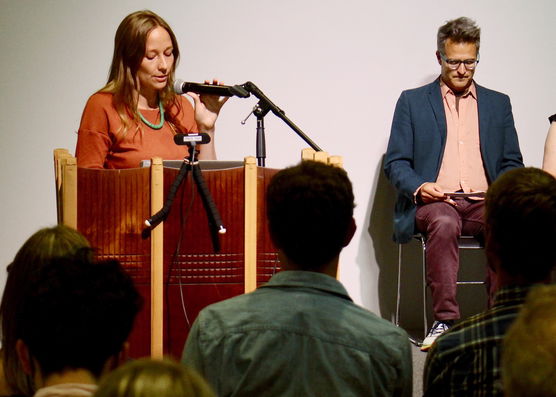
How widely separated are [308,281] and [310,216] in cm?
12

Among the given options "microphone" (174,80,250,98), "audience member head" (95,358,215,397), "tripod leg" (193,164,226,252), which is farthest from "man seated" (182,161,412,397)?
"microphone" (174,80,250,98)

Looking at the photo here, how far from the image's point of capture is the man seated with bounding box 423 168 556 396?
1.32 metres

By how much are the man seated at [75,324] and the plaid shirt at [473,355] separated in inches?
22.3

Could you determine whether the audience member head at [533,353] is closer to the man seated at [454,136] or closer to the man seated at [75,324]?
the man seated at [75,324]

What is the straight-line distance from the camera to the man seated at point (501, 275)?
132 centimetres

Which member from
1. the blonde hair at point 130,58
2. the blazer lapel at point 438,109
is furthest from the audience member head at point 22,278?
the blazer lapel at point 438,109

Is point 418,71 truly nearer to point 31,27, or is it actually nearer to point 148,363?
point 31,27

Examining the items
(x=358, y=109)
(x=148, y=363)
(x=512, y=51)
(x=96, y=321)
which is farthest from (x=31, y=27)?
(x=148, y=363)

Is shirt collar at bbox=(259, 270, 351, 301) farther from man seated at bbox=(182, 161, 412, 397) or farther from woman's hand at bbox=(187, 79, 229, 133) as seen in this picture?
woman's hand at bbox=(187, 79, 229, 133)

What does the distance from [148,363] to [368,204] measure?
10.8 ft

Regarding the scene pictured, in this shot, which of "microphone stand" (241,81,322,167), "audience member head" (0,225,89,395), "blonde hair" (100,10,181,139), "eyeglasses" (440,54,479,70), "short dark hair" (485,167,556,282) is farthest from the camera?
"eyeglasses" (440,54,479,70)

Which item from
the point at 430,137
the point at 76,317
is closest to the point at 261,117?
the point at 430,137

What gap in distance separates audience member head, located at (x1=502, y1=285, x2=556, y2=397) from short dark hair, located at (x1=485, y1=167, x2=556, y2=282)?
49 cm

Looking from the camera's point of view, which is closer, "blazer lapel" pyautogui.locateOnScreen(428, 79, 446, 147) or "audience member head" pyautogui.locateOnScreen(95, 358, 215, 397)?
"audience member head" pyautogui.locateOnScreen(95, 358, 215, 397)
